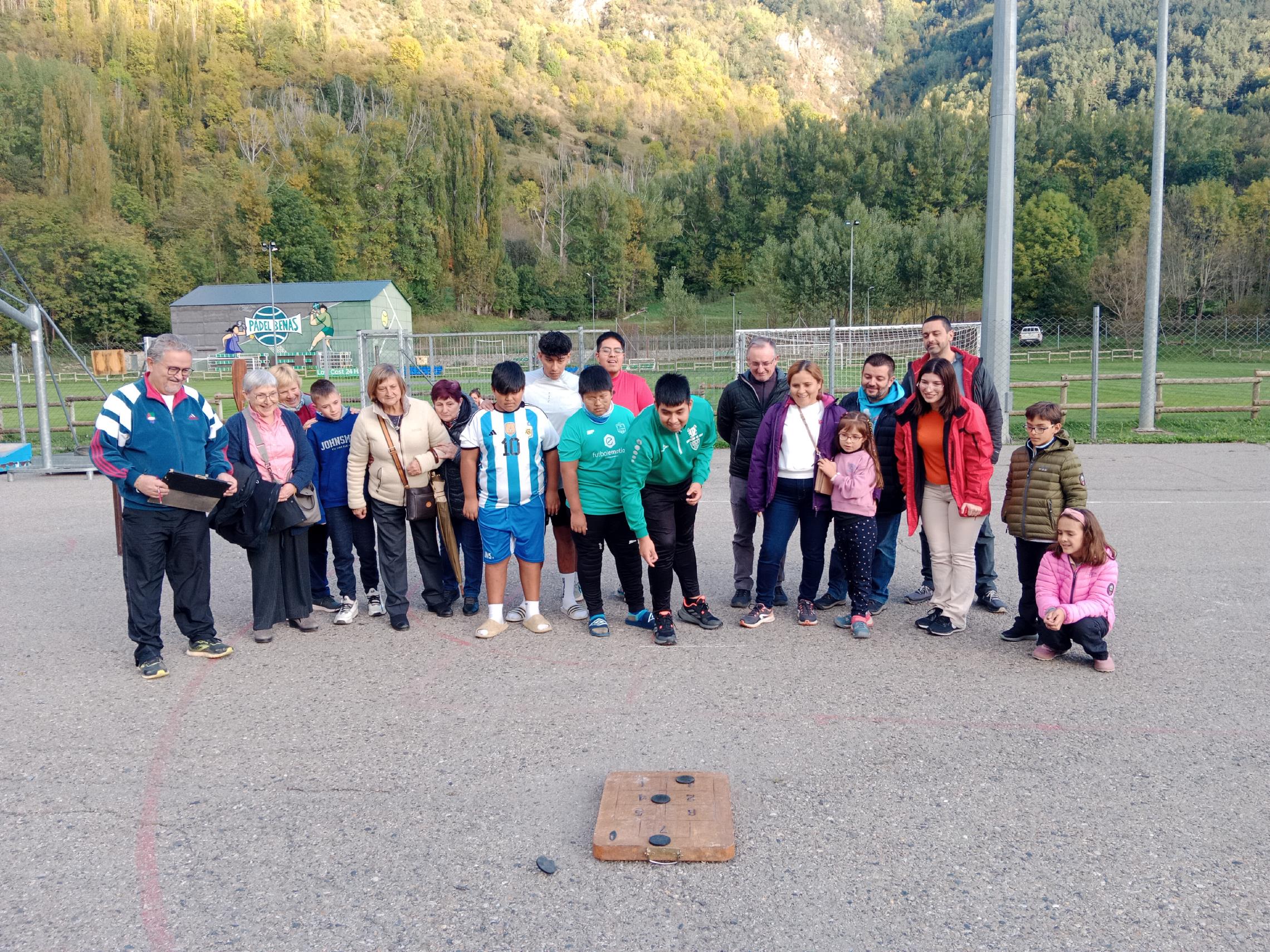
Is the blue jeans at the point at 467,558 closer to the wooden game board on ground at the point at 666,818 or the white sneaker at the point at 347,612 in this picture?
the white sneaker at the point at 347,612

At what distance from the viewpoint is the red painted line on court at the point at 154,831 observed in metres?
3.10

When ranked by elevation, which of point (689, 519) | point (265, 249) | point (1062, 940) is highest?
point (265, 249)

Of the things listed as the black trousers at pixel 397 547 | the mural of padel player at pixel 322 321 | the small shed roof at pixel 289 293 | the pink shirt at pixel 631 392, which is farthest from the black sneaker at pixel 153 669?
the small shed roof at pixel 289 293

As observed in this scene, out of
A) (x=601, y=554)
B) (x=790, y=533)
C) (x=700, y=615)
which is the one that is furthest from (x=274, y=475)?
(x=790, y=533)

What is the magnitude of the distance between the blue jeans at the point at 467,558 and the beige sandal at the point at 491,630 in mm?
615

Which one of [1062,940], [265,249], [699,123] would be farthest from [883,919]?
[699,123]

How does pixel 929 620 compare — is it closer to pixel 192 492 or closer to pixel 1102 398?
pixel 192 492

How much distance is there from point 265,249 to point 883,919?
261ft

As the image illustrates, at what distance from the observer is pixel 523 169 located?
395 ft

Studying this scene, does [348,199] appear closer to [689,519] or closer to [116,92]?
[116,92]

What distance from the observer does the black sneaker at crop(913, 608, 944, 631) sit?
19.9 ft

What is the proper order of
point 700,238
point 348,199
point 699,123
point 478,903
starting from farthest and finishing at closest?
point 699,123 < point 700,238 < point 348,199 < point 478,903

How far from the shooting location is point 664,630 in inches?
235

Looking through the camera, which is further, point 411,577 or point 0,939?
point 411,577
